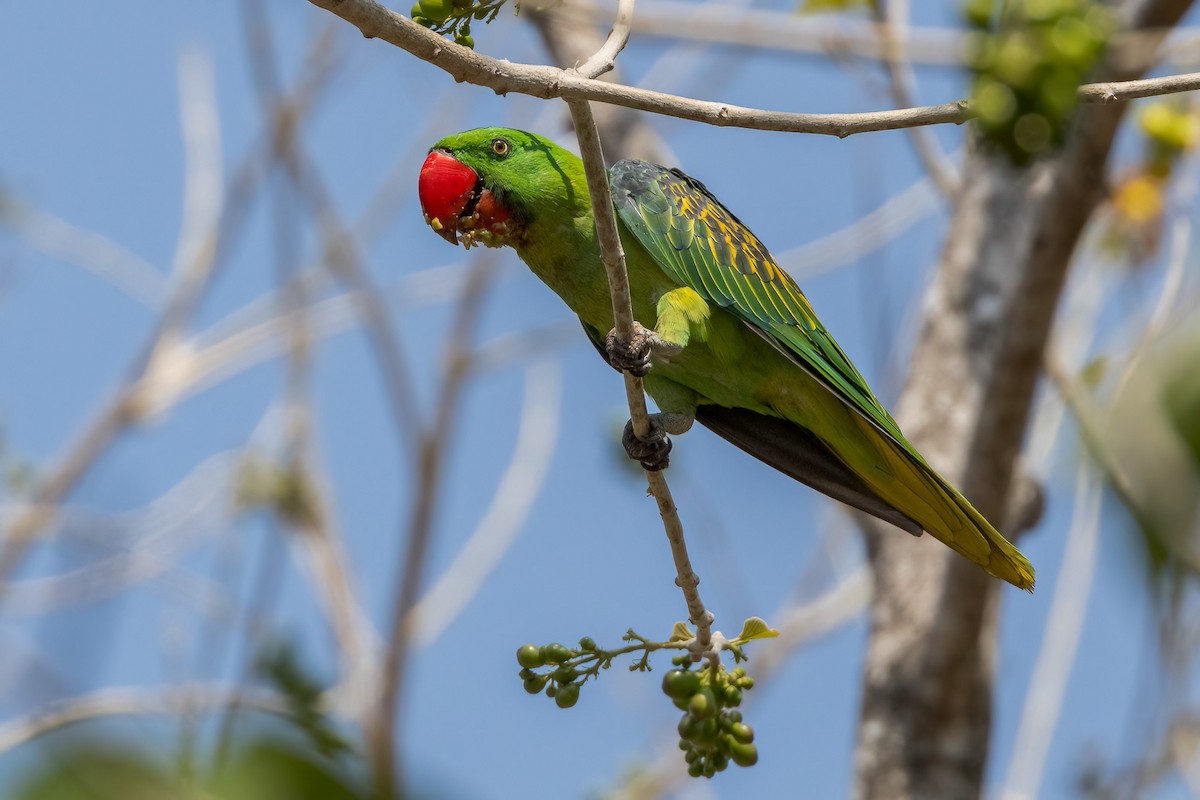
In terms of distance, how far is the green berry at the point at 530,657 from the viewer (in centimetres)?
262

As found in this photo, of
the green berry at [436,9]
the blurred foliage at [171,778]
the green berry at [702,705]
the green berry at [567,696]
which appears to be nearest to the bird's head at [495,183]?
the green berry at [436,9]

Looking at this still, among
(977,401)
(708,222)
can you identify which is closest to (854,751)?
(977,401)

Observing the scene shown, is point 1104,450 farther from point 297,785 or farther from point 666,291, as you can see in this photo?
point 297,785

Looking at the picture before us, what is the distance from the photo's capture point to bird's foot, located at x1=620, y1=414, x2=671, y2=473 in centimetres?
363

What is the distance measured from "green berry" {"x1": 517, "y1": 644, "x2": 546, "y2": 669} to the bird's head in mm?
1387

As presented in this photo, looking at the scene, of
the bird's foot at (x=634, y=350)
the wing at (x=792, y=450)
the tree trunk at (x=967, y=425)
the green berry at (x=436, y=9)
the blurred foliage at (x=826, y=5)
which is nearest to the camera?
the green berry at (x=436, y=9)

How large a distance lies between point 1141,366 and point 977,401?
1.62 meters

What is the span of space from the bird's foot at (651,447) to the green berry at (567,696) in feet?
3.46

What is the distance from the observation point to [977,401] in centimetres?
536

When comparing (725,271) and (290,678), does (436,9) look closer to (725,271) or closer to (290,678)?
(290,678)

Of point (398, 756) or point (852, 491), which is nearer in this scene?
point (852, 491)

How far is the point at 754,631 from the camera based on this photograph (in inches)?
107

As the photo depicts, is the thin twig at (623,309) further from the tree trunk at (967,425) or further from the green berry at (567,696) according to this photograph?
the tree trunk at (967,425)

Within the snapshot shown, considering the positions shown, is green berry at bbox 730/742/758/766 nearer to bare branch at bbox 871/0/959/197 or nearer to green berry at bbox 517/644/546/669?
green berry at bbox 517/644/546/669
